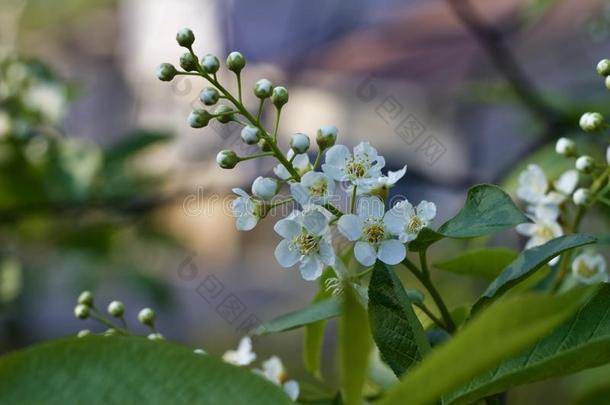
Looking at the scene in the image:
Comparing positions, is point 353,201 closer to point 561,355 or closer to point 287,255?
point 287,255

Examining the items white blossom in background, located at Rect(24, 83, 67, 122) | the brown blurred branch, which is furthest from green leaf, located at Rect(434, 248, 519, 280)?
white blossom in background, located at Rect(24, 83, 67, 122)

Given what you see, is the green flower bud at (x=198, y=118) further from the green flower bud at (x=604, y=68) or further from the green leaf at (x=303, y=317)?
the green flower bud at (x=604, y=68)

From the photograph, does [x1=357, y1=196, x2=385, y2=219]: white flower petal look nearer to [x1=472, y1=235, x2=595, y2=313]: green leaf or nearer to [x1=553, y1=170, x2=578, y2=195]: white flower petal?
[x1=472, y1=235, x2=595, y2=313]: green leaf

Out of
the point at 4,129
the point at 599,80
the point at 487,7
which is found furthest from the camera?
the point at 487,7

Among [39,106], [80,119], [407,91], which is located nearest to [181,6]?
[80,119]

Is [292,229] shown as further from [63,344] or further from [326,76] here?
[326,76]

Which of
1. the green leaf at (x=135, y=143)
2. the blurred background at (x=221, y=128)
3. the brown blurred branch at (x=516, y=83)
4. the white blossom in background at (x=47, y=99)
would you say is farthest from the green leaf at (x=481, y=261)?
the white blossom in background at (x=47, y=99)

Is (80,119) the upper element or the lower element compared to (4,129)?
lower

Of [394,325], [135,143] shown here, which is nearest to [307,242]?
[394,325]
